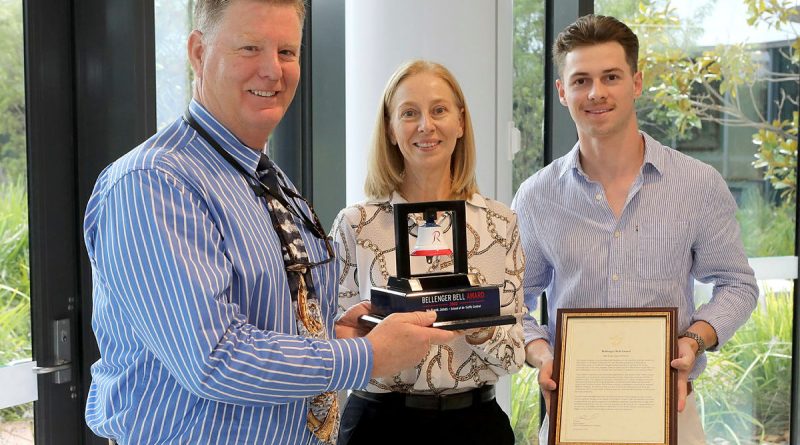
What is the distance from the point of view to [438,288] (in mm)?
1942

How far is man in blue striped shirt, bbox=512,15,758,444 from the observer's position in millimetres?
2494

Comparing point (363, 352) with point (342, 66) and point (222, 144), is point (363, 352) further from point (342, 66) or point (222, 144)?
point (342, 66)

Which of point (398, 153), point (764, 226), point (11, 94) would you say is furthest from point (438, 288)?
point (764, 226)

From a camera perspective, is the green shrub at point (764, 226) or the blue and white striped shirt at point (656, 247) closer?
the blue and white striped shirt at point (656, 247)

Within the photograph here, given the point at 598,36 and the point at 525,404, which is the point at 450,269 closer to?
the point at 598,36

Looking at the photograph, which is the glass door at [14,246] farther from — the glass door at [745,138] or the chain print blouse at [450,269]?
the glass door at [745,138]

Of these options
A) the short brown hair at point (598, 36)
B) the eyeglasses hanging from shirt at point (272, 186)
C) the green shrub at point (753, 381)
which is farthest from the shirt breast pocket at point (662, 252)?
the green shrub at point (753, 381)

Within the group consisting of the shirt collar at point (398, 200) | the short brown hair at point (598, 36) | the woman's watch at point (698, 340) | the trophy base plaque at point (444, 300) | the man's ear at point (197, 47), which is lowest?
the woman's watch at point (698, 340)

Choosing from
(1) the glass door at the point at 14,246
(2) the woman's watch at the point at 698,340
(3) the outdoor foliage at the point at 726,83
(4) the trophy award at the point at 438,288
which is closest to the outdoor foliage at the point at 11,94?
(1) the glass door at the point at 14,246

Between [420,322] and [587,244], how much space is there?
989mm

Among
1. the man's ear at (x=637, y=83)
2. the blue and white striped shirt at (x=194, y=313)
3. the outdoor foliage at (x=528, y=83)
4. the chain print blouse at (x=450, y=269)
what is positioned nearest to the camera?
the blue and white striped shirt at (x=194, y=313)

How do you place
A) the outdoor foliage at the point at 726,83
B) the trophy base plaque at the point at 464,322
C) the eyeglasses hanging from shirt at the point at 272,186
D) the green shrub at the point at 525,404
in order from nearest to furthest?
the eyeglasses hanging from shirt at the point at 272,186, the trophy base plaque at the point at 464,322, the green shrub at the point at 525,404, the outdoor foliage at the point at 726,83

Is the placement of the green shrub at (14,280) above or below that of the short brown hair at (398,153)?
below

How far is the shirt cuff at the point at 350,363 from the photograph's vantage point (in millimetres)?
1501
